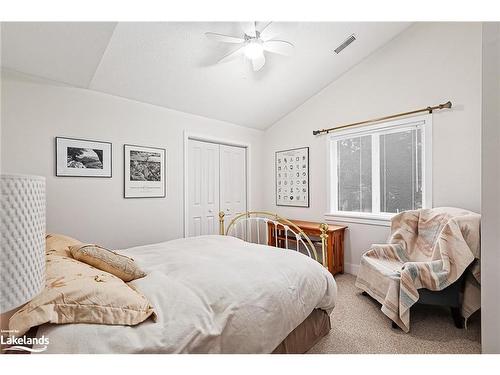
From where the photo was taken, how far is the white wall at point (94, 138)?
2.11 meters

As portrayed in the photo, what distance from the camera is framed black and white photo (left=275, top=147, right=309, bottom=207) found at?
12.0 ft

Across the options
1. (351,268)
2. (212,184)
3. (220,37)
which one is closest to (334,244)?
(351,268)

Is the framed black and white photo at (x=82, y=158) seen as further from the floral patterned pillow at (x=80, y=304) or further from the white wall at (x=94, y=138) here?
the floral patterned pillow at (x=80, y=304)

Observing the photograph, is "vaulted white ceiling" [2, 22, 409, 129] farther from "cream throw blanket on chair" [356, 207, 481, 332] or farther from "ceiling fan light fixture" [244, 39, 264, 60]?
"cream throw blanket on chair" [356, 207, 481, 332]

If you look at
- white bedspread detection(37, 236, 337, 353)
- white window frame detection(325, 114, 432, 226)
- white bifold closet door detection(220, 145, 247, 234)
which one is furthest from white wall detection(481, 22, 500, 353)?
white bifold closet door detection(220, 145, 247, 234)

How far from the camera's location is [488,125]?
1.09 meters

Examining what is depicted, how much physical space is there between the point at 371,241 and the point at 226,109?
2581 millimetres

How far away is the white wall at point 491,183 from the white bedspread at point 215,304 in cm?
82

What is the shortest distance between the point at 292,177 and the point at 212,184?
1.25 meters

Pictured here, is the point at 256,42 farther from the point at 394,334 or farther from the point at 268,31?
the point at 394,334

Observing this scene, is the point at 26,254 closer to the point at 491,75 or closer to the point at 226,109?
the point at 491,75

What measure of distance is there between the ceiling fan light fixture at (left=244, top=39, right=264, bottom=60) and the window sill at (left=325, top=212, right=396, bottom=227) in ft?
7.33

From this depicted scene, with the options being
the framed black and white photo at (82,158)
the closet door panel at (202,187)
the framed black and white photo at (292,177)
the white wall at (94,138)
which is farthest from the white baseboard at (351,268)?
the framed black and white photo at (82,158)
